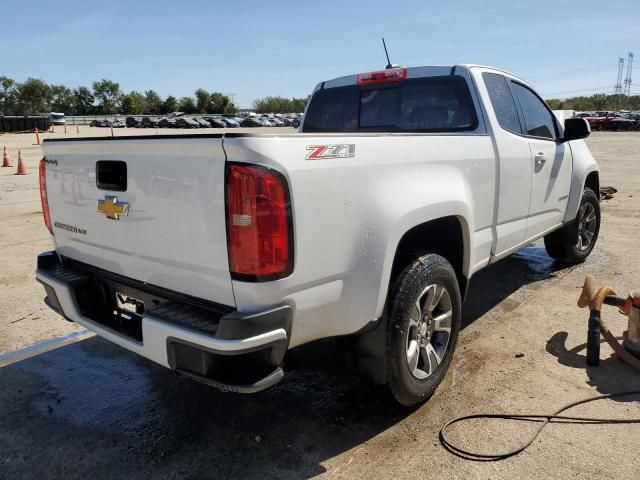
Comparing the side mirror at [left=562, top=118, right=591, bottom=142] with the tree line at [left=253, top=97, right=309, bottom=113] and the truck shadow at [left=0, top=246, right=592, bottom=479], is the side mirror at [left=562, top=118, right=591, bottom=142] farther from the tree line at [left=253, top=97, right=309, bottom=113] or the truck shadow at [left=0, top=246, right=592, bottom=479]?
the tree line at [left=253, top=97, right=309, bottom=113]

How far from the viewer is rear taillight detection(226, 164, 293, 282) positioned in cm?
195

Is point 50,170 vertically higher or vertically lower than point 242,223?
higher

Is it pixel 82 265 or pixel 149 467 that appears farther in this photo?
pixel 82 265

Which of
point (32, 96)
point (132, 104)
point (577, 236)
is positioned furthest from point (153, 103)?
point (577, 236)

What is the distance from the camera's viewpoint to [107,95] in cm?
10775

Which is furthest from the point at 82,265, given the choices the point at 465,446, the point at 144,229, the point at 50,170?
the point at 465,446

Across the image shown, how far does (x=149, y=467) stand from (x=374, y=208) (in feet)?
5.45

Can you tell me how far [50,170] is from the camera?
290cm

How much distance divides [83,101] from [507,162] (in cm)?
11950

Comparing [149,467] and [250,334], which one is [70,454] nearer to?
[149,467]

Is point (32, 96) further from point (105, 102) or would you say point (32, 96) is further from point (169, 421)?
point (169, 421)

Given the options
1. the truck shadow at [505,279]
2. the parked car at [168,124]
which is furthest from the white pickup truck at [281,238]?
the parked car at [168,124]

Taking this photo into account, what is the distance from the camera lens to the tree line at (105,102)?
102 metres

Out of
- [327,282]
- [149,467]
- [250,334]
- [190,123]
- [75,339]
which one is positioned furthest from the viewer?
[190,123]
